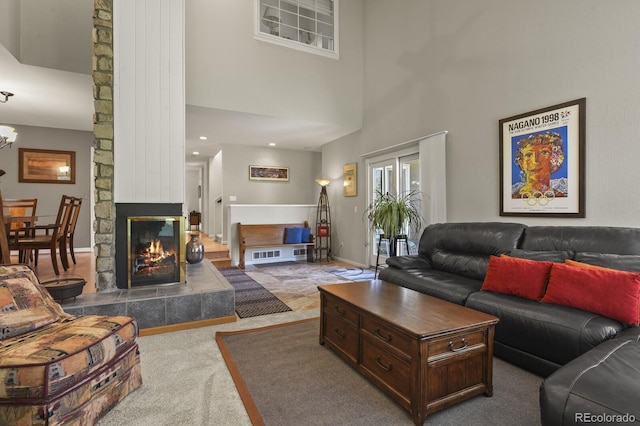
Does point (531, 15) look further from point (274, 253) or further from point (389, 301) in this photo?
point (274, 253)

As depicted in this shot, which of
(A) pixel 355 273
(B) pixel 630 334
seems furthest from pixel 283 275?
(B) pixel 630 334

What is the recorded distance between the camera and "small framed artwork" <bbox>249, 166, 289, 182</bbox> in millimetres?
7438

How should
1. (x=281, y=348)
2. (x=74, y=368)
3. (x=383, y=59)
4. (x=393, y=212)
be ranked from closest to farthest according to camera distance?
(x=74, y=368) → (x=281, y=348) → (x=393, y=212) → (x=383, y=59)

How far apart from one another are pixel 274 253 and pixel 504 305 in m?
5.02

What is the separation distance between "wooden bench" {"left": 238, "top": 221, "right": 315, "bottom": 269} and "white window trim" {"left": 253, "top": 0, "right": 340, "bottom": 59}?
332 cm

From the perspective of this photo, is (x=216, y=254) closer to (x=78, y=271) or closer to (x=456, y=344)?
(x=78, y=271)

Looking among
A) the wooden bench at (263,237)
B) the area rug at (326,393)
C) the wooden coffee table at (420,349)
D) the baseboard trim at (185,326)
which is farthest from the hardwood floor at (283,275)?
the wooden coffee table at (420,349)

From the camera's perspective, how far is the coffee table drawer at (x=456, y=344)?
5.46ft

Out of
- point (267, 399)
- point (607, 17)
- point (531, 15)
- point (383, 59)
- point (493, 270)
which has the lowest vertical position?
point (267, 399)

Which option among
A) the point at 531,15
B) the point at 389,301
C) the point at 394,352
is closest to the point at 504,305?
the point at 389,301

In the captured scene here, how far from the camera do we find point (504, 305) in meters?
2.30

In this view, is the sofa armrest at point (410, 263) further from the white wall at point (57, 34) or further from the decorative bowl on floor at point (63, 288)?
the white wall at point (57, 34)

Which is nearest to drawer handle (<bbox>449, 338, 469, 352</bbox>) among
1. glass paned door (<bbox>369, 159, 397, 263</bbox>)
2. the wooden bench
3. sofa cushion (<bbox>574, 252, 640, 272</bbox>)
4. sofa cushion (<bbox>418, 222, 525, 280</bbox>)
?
sofa cushion (<bbox>574, 252, 640, 272</bbox>)

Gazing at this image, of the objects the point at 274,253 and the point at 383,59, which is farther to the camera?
the point at 274,253
